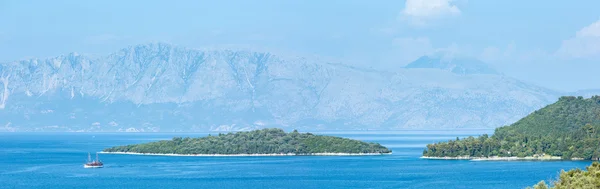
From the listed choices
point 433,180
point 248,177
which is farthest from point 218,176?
point 433,180

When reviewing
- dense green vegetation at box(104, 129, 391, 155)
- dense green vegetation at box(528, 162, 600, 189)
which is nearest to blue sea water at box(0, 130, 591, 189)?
dense green vegetation at box(104, 129, 391, 155)

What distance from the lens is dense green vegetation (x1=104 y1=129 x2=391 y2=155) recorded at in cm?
18875

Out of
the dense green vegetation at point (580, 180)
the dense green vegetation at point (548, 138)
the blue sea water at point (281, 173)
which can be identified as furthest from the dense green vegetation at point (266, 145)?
the dense green vegetation at point (580, 180)

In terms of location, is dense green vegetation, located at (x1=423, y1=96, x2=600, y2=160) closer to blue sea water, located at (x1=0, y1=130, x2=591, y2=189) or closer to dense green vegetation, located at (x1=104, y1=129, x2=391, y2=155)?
blue sea water, located at (x1=0, y1=130, x2=591, y2=189)

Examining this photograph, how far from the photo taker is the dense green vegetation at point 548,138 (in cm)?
15368

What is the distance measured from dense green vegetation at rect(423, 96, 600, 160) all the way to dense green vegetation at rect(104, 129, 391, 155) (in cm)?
2217

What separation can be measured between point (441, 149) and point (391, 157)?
10108 mm

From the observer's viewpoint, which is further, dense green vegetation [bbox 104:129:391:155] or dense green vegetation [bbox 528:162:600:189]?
dense green vegetation [bbox 104:129:391:155]

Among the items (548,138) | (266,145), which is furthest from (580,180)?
(266,145)

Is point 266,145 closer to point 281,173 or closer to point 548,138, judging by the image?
point 548,138

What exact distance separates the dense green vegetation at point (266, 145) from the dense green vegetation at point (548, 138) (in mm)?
22175

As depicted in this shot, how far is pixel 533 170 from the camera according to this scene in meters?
130

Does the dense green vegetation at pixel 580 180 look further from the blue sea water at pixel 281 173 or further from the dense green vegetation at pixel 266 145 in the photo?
the dense green vegetation at pixel 266 145

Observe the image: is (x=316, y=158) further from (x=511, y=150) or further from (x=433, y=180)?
(x=433, y=180)
